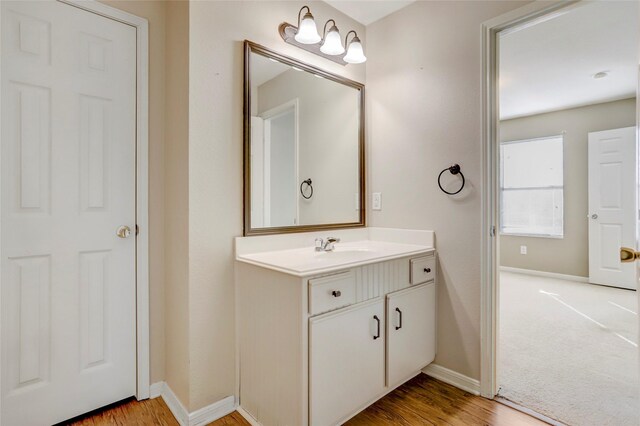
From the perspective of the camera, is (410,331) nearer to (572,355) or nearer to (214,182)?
(214,182)

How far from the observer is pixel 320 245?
1995 mm

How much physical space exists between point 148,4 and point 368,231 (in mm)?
1958

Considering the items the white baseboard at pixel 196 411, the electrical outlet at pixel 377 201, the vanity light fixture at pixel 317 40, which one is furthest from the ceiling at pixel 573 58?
the white baseboard at pixel 196 411

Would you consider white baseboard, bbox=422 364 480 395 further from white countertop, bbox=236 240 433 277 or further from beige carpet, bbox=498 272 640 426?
white countertop, bbox=236 240 433 277

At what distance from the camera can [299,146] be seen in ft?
6.97

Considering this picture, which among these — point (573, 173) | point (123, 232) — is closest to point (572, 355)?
point (123, 232)

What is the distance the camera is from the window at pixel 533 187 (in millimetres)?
4875

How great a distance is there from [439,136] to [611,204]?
378cm

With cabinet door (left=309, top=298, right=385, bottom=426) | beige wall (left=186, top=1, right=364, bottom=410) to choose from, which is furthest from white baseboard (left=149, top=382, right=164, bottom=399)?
cabinet door (left=309, top=298, right=385, bottom=426)

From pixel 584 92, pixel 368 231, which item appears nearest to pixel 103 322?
pixel 368 231

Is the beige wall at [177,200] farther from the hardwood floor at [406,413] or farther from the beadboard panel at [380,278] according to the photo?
the beadboard panel at [380,278]

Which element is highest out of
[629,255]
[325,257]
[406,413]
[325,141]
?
[325,141]

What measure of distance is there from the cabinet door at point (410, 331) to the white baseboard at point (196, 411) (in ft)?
2.84

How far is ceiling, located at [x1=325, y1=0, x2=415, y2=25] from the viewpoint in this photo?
7.23ft
